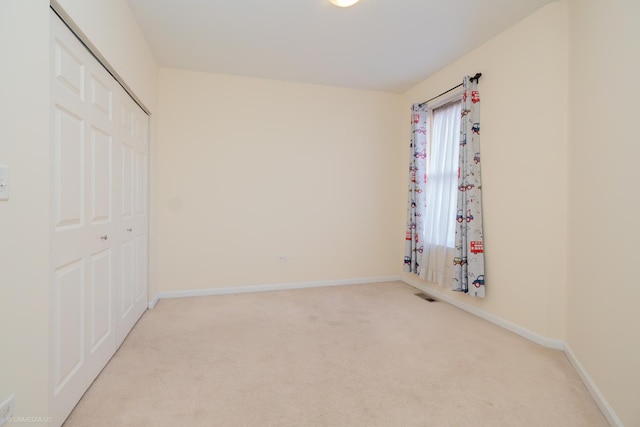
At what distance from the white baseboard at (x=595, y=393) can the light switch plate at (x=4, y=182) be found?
9.37ft

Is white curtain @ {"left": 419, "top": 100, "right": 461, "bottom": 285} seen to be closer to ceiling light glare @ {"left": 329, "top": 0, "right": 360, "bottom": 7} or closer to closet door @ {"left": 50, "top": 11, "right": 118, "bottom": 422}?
ceiling light glare @ {"left": 329, "top": 0, "right": 360, "bottom": 7}

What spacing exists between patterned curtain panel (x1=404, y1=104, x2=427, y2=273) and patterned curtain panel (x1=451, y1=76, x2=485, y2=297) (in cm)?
78

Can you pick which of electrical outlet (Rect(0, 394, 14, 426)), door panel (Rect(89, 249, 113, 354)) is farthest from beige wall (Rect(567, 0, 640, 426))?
door panel (Rect(89, 249, 113, 354))

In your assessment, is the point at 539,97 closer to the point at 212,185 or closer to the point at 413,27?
the point at 413,27

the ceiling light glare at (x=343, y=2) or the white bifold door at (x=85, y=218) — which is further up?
the ceiling light glare at (x=343, y=2)

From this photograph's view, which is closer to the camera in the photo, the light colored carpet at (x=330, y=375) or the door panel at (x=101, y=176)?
the light colored carpet at (x=330, y=375)

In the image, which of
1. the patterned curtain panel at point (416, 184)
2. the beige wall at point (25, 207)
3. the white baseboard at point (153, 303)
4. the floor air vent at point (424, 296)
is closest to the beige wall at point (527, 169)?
the floor air vent at point (424, 296)

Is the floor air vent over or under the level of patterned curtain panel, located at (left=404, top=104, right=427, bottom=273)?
under

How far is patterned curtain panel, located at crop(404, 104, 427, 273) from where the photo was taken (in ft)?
12.9

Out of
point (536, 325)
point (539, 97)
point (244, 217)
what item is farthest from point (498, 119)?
point (244, 217)

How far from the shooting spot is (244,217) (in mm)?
3871

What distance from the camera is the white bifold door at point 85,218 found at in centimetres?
149

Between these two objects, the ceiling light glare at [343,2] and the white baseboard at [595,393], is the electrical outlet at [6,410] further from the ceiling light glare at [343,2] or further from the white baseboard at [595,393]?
the ceiling light glare at [343,2]

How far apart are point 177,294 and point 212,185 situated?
137 cm
